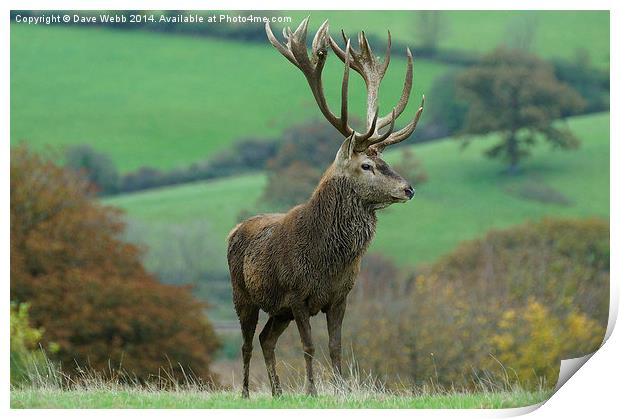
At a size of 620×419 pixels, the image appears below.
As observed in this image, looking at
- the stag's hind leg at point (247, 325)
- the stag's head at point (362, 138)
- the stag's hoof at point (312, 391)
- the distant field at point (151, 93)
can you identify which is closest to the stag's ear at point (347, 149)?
the stag's head at point (362, 138)

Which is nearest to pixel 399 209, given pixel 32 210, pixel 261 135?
pixel 261 135

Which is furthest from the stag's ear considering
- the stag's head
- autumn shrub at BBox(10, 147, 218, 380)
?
autumn shrub at BBox(10, 147, 218, 380)

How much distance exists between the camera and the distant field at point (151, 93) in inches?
1500

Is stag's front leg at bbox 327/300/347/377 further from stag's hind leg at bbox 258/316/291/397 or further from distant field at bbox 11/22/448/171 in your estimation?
distant field at bbox 11/22/448/171

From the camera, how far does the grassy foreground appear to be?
10.3 metres

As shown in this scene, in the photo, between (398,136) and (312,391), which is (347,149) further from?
(312,391)

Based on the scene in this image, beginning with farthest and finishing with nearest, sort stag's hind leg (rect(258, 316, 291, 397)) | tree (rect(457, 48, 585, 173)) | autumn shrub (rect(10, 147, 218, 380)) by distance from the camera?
tree (rect(457, 48, 585, 173))
autumn shrub (rect(10, 147, 218, 380))
stag's hind leg (rect(258, 316, 291, 397))

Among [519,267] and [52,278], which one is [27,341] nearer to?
[52,278]

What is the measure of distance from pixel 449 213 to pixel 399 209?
1928 millimetres

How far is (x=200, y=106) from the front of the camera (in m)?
42.8

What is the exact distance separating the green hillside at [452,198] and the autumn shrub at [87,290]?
8.86 metres

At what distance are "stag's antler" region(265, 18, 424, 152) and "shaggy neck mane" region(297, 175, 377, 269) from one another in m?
0.44

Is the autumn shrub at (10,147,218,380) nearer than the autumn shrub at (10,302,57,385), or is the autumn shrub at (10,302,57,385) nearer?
the autumn shrub at (10,302,57,385)

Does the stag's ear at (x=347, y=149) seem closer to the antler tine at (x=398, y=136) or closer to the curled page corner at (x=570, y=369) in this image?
the antler tine at (x=398, y=136)
